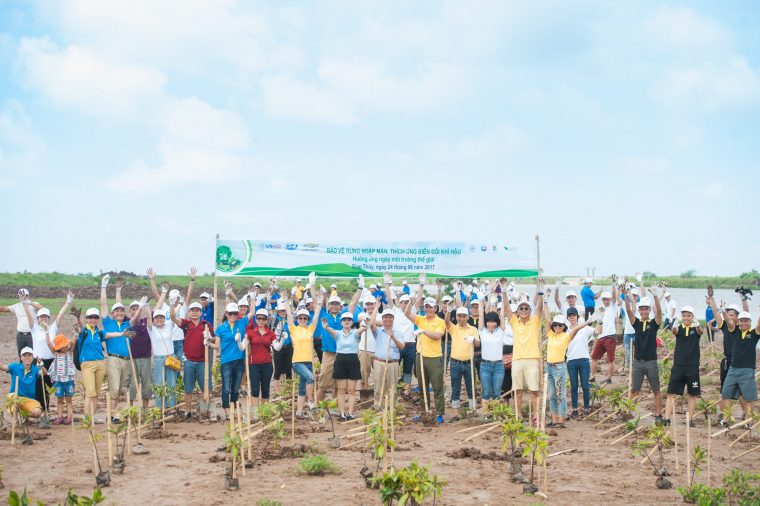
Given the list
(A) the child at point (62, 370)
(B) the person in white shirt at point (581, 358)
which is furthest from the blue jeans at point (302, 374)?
(B) the person in white shirt at point (581, 358)

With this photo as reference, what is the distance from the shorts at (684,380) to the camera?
10.6 m

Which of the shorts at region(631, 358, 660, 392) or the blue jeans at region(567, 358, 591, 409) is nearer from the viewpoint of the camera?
the shorts at region(631, 358, 660, 392)

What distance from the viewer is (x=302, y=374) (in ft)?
37.7

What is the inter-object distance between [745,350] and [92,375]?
10019 millimetres

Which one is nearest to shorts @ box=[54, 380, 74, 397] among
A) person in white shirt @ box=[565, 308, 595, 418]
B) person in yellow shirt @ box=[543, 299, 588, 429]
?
person in yellow shirt @ box=[543, 299, 588, 429]

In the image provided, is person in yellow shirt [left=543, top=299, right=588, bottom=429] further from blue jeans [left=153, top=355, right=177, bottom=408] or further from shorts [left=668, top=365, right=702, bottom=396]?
blue jeans [left=153, top=355, right=177, bottom=408]

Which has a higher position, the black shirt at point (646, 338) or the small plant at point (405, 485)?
the black shirt at point (646, 338)

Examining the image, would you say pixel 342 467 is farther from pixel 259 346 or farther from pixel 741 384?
pixel 741 384

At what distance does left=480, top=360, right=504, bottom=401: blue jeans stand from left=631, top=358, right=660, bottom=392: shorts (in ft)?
6.98

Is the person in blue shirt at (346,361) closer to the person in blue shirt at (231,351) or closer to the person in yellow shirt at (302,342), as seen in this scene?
the person in yellow shirt at (302,342)

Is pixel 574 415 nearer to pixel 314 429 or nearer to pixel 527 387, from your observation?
pixel 527 387

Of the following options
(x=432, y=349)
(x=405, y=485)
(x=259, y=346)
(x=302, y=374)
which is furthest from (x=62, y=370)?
(x=405, y=485)

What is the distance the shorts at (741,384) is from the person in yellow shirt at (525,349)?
9.42 ft

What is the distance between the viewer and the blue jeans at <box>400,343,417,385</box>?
1337 cm
